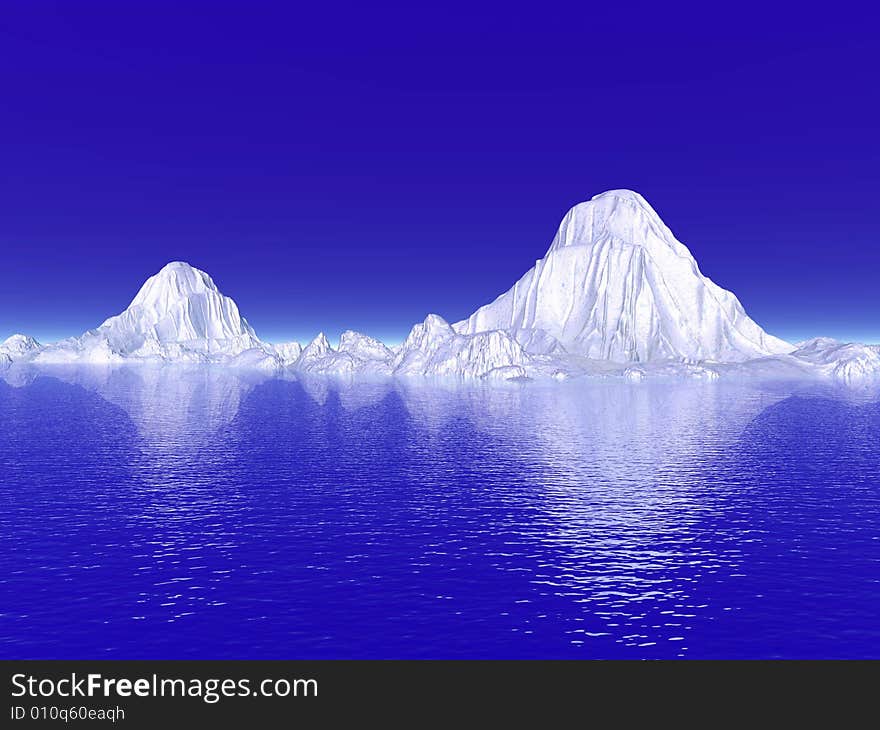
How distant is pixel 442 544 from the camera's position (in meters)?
46.0

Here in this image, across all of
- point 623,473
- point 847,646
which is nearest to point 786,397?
point 623,473

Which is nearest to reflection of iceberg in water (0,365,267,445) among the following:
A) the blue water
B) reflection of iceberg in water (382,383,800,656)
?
the blue water

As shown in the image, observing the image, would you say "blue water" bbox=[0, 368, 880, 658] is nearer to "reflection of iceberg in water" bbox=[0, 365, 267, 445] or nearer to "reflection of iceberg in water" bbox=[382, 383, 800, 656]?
"reflection of iceberg in water" bbox=[382, 383, 800, 656]

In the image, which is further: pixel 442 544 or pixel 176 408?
pixel 176 408

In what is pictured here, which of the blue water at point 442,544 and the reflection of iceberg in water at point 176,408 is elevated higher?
the reflection of iceberg in water at point 176,408

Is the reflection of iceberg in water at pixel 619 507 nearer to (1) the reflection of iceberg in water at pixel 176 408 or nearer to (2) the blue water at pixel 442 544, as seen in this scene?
(2) the blue water at pixel 442 544

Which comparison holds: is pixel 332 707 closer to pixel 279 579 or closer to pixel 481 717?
pixel 481 717

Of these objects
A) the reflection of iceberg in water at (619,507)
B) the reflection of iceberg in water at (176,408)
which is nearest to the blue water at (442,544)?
the reflection of iceberg in water at (619,507)

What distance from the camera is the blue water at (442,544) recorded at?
105 feet

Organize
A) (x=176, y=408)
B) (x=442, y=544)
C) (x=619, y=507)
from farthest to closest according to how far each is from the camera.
Answer: (x=176, y=408) < (x=619, y=507) < (x=442, y=544)

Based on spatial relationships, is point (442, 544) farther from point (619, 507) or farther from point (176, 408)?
point (176, 408)

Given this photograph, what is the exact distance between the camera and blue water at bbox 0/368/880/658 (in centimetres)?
3194

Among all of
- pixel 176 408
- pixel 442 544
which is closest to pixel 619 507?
pixel 442 544

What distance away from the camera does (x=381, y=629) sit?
3253 centimetres
